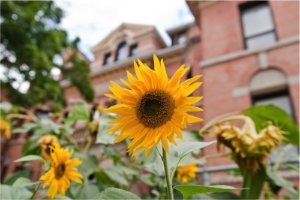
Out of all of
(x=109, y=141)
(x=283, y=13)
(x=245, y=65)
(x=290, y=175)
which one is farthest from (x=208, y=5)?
(x=109, y=141)

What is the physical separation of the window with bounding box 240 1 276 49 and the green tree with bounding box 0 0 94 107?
23.7 feet

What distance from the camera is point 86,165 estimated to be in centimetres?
141

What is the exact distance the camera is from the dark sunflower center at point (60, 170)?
114 cm

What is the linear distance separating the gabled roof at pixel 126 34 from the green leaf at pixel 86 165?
13.4m

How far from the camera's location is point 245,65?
6.84 metres

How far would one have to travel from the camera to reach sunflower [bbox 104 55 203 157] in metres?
0.83

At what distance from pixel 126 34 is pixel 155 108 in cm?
1491

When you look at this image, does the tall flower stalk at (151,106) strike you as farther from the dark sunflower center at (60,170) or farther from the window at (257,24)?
the window at (257,24)

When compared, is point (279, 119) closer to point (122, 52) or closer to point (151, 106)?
point (151, 106)

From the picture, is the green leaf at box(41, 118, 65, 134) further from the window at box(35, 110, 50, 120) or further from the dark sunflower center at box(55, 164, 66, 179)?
the window at box(35, 110, 50, 120)

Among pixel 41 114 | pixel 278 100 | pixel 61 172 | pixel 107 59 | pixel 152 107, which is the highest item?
pixel 107 59

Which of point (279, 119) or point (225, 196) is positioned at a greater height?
point (279, 119)

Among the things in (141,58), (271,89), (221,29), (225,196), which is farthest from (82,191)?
(141,58)

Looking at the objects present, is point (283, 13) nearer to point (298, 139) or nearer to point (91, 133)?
point (298, 139)
